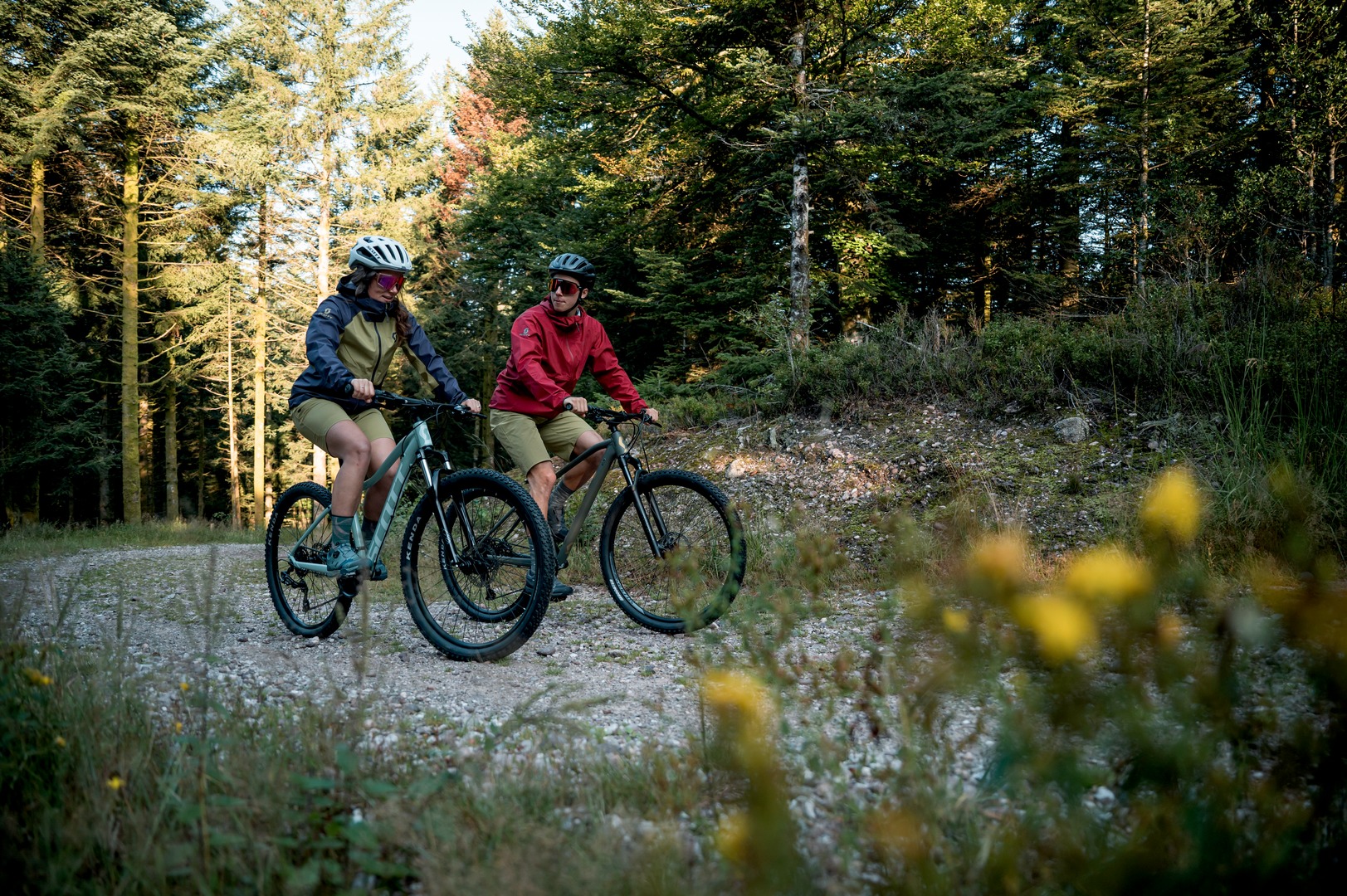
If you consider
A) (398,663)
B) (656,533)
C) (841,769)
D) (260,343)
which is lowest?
(398,663)

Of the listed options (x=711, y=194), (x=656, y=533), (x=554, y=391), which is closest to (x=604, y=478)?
(x=656, y=533)

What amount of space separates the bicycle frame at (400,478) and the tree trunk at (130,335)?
16777 millimetres

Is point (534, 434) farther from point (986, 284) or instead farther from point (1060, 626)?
point (986, 284)

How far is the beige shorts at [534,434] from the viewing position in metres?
4.92

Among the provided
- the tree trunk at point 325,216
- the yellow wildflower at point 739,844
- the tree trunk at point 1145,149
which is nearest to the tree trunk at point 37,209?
the tree trunk at point 325,216

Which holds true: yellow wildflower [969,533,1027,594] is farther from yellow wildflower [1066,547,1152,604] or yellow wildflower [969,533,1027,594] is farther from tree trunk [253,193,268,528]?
tree trunk [253,193,268,528]

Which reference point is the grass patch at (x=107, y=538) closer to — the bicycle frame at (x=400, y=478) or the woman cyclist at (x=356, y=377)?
the woman cyclist at (x=356, y=377)

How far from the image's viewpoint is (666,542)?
4.52 m

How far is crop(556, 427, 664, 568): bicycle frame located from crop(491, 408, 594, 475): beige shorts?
0.60 ft

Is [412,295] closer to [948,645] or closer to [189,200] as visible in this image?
[189,200]

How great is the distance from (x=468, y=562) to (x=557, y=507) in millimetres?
1038

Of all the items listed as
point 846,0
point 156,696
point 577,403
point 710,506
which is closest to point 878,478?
point 710,506

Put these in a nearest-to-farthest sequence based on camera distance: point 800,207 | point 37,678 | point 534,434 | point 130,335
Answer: point 37,678
point 534,434
point 800,207
point 130,335

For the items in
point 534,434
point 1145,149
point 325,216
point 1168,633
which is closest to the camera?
point 1168,633
